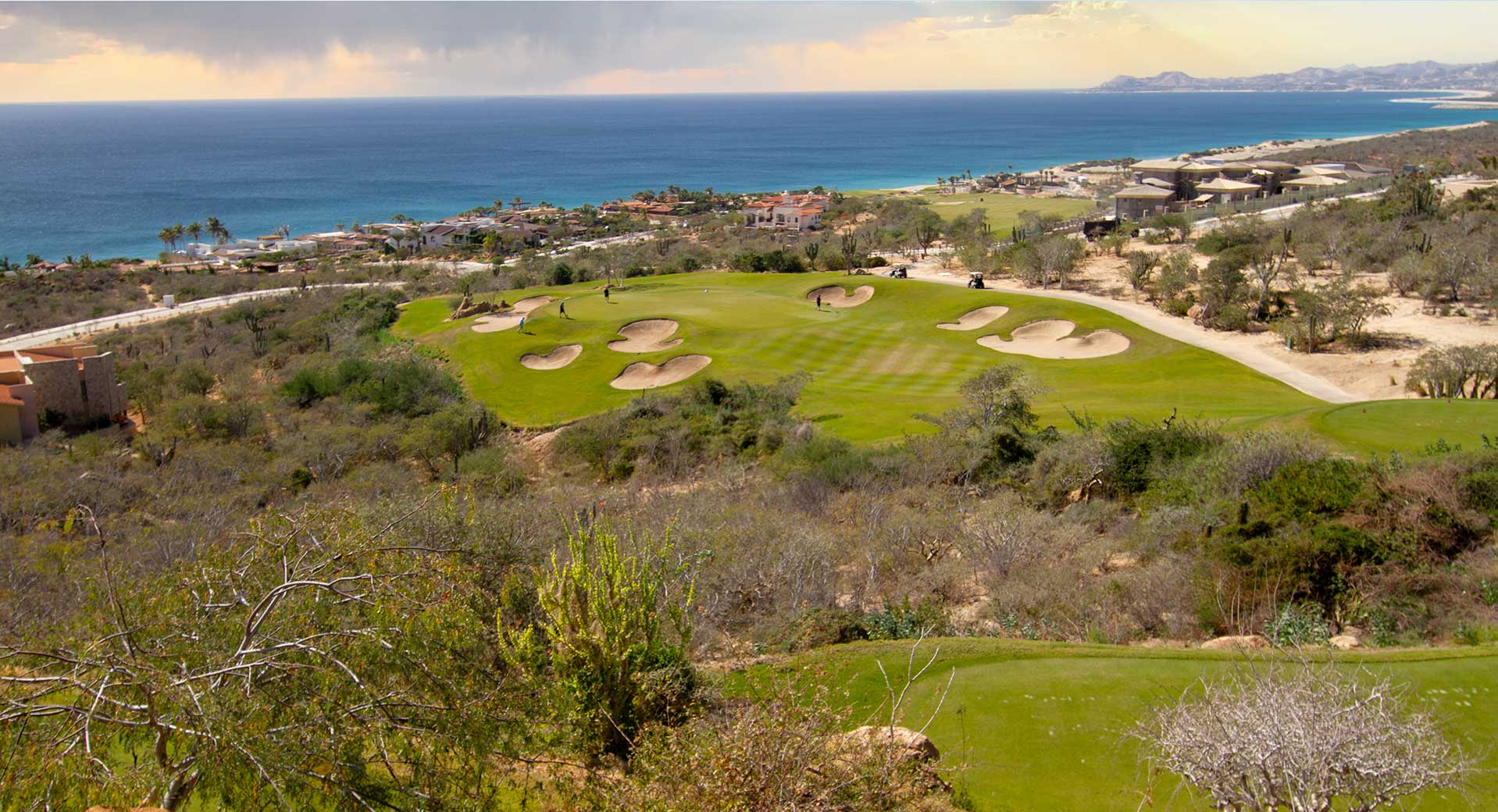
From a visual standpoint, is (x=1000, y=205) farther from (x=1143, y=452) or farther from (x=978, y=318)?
(x=1143, y=452)

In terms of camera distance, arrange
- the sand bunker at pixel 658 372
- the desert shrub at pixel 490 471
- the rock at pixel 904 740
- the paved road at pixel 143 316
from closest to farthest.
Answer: the rock at pixel 904 740
the desert shrub at pixel 490 471
the sand bunker at pixel 658 372
the paved road at pixel 143 316

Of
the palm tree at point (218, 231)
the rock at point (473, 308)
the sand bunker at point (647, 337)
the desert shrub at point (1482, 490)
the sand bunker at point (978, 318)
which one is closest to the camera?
the desert shrub at point (1482, 490)

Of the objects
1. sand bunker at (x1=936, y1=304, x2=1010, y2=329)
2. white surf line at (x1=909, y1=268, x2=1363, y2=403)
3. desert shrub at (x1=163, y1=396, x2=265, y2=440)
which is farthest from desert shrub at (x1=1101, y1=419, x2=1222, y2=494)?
desert shrub at (x1=163, y1=396, x2=265, y2=440)

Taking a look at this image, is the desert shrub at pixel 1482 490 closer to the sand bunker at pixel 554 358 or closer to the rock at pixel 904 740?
the rock at pixel 904 740

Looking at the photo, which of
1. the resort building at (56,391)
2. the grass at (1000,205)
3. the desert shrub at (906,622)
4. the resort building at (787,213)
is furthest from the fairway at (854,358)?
the resort building at (787,213)

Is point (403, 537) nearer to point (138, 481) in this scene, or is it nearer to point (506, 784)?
point (506, 784)

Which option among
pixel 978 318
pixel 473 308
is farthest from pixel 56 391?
pixel 978 318
